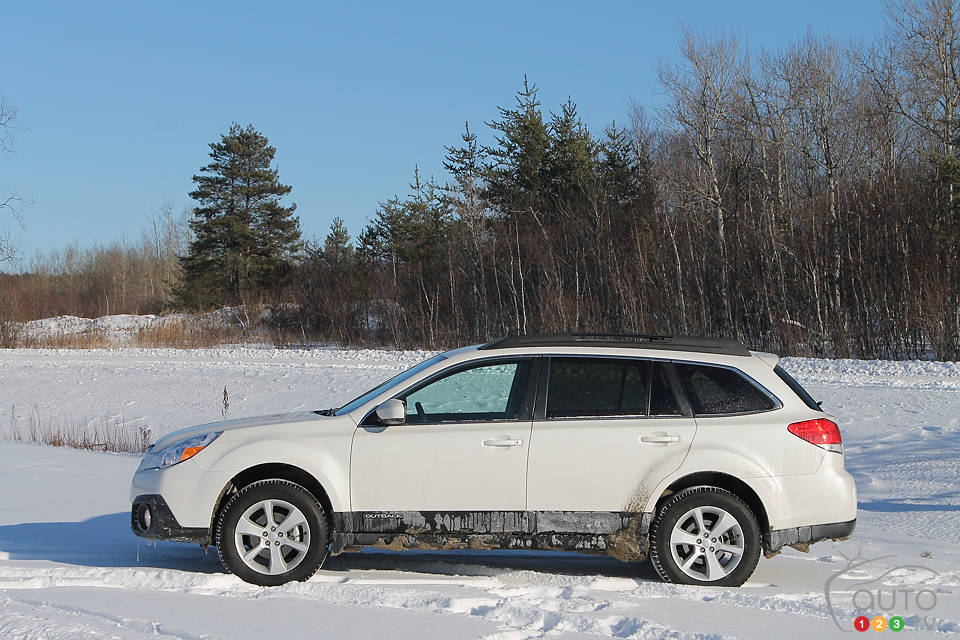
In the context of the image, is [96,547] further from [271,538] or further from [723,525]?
[723,525]

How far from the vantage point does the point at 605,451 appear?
230 inches

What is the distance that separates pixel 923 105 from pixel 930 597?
3172 cm

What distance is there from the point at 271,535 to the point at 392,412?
113cm

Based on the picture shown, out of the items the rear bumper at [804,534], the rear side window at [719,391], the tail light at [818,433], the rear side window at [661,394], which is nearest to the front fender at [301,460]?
the rear side window at [661,394]

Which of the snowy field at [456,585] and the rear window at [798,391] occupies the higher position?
the rear window at [798,391]

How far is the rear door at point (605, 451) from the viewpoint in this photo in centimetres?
584

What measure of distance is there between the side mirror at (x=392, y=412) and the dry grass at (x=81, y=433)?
8639 mm

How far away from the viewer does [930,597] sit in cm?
558

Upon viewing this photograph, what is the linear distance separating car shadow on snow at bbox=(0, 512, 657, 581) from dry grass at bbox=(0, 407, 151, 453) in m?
6.46

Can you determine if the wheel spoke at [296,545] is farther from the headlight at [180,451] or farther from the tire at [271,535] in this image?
the headlight at [180,451]

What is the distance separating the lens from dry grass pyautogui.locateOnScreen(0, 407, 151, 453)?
45.0 ft

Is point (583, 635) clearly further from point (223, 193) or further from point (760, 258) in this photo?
point (223, 193)

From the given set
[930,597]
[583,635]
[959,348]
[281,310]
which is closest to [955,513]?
[930,597]
